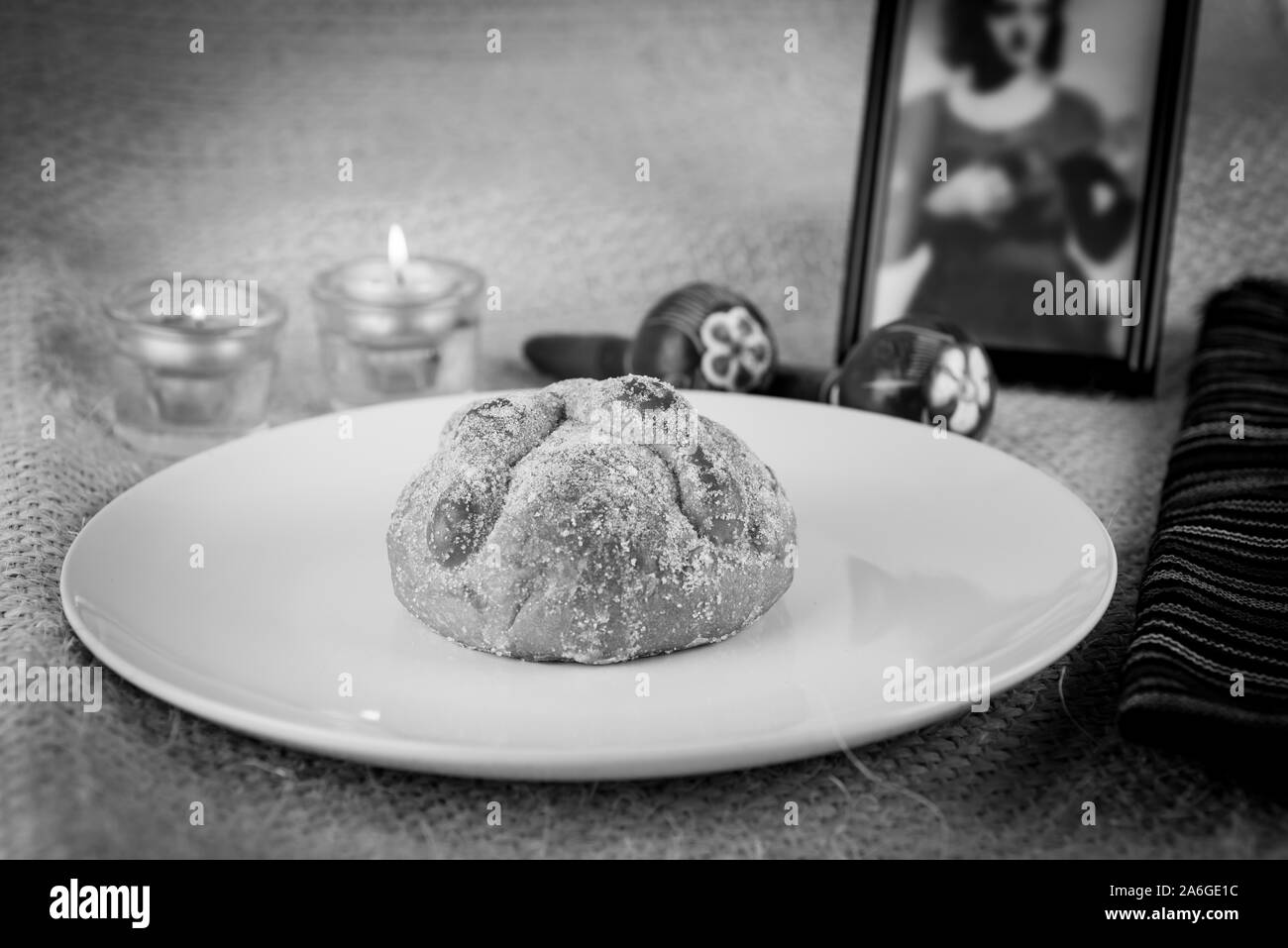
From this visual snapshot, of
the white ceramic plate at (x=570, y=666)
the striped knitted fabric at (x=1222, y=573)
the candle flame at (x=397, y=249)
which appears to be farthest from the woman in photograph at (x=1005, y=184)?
the candle flame at (x=397, y=249)

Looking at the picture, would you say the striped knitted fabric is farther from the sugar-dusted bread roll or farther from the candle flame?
the candle flame

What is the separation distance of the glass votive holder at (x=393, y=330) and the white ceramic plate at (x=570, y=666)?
1.39ft

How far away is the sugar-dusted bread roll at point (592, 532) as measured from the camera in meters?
1.47

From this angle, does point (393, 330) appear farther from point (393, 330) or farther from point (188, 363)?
point (188, 363)

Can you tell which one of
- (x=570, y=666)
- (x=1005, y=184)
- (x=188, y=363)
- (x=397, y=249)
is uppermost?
(x=1005, y=184)

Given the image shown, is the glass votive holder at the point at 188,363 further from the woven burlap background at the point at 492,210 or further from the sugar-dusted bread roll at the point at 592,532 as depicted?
the sugar-dusted bread roll at the point at 592,532

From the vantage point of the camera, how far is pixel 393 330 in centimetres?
244

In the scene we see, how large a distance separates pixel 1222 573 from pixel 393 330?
1351 mm

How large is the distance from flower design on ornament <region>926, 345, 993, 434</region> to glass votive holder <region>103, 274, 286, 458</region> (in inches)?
40.6

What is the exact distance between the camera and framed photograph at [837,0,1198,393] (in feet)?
8.35

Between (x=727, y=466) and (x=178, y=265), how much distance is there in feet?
5.78

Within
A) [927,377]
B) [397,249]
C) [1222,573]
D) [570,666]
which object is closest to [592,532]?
[570,666]

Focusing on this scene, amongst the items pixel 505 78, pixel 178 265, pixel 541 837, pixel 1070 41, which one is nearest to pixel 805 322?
pixel 1070 41

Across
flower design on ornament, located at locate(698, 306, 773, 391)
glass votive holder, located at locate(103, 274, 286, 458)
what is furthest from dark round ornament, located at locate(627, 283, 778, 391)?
glass votive holder, located at locate(103, 274, 286, 458)
